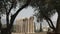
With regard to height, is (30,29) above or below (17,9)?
below

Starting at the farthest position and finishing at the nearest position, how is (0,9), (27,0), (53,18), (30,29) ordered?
(30,29)
(53,18)
(27,0)
(0,9)

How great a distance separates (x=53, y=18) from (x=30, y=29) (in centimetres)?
332

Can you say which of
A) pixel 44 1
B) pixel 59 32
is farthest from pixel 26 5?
pixel 59 32

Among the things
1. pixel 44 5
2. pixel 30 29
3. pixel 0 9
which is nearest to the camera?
pixel 0 9

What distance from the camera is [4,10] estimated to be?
38.0ft

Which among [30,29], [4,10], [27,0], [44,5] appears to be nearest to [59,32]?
[44,5]

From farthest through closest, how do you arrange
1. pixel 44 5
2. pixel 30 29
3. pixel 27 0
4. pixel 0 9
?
pixel 30 29 → pixel 44 5 → pixel 27 0 → pixel 0 9

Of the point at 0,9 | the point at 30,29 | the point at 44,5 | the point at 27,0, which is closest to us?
the point at 0,9

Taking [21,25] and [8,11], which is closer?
[8,11]

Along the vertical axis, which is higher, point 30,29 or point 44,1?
point 44,1

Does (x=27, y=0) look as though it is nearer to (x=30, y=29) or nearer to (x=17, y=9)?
(x=17, y=9)

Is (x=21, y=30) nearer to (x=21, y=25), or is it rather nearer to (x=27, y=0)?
(x=21, y=25)

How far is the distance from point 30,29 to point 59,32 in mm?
6972

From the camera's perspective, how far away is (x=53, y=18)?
55.7ft
